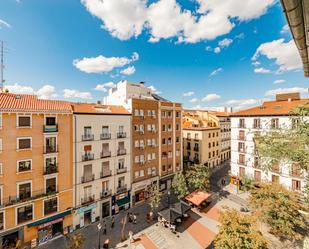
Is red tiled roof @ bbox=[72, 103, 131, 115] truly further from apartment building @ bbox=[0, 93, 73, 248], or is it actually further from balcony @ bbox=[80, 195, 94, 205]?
balcony @ bbox=[80, 195, 94, 205]

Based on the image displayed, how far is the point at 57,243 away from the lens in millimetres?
20250

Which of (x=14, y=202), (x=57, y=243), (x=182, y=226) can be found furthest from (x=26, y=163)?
(x=182, y=226)

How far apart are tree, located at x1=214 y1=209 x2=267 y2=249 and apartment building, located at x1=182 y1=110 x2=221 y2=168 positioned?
90.4ft

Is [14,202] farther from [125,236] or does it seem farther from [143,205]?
[143,205]

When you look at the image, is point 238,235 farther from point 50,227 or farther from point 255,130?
point 50,227

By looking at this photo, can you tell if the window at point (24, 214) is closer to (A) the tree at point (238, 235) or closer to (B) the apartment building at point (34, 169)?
(B) the apartment building at point (34, 169)

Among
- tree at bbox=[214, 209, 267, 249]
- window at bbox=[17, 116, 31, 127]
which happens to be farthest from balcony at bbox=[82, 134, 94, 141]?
tree at bbox=[214, 209, 267, 249]

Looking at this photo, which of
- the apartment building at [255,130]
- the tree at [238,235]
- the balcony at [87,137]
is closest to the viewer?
the tree at [238,235]

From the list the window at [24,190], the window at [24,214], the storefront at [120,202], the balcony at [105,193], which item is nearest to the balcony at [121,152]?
the balcony at [105,193]

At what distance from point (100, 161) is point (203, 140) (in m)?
27.1

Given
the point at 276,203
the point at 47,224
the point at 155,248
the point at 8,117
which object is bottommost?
the point at 155,248

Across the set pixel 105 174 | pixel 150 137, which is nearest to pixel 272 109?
pixel 150 137

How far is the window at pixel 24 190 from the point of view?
1906 centimetres

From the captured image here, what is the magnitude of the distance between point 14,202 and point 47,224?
4.77m
